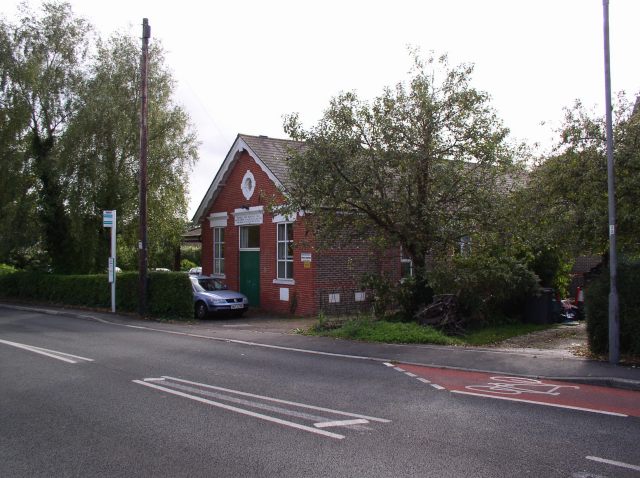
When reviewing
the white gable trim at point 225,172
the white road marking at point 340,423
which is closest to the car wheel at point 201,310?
the white gable trim at point 225,172

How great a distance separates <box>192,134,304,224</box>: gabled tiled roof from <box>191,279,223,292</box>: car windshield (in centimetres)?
425

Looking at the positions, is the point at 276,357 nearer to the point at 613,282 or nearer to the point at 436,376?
the point at 436,376

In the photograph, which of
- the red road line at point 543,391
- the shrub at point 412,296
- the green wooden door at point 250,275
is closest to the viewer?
the red road line at point 543,391

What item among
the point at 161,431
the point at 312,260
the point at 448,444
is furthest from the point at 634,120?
the point at 312,260

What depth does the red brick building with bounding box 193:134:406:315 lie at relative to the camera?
20031 millimetres

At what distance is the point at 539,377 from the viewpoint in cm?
927

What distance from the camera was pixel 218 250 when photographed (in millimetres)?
25422

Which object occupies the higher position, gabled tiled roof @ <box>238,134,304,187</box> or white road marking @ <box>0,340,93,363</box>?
gabled tiled roof @ <box>238,134,304,187</box>

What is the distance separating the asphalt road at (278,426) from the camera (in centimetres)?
521

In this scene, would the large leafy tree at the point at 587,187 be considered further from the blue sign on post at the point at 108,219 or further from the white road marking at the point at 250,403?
the blue sign on post at the point at 108,219

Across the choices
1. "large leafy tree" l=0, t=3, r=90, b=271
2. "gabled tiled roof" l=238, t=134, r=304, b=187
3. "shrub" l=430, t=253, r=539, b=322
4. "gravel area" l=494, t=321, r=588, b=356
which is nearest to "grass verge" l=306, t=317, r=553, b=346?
"gravel area" l=494, t=321, r=588, b=356

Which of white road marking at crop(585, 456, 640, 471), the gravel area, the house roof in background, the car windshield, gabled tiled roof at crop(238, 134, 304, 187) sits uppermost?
gabled tiled roof at crop(238, 134, 304, 187)

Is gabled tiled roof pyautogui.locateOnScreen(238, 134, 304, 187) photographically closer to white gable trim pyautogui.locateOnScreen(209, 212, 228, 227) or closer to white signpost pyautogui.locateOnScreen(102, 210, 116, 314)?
white gable trim pyautogui.locateOnScreen(209, 212, 228, 227)

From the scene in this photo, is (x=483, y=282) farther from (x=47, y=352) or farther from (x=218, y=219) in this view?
(x=218, y=219)
